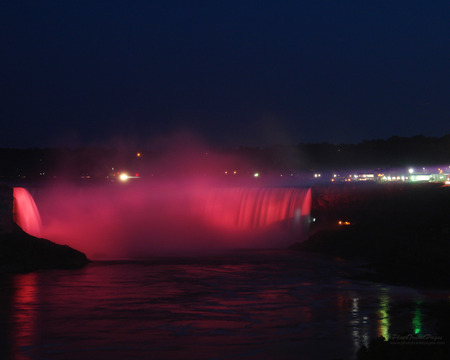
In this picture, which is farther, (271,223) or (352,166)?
(352,166)

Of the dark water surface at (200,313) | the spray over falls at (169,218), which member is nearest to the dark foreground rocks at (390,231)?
the dark water surface at (200,313)

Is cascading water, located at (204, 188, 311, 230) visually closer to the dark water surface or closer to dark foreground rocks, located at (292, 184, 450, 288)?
dark foreground rocks, located at (292, 184, 450, 288)

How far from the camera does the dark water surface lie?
17734 mm

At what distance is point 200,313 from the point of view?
72.7 feet


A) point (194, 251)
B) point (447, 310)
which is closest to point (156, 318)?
point (447, 310)

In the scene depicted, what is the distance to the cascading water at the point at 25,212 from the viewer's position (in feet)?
120

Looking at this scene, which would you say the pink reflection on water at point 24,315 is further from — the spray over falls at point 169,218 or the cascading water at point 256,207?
the cascading water at point 256,207

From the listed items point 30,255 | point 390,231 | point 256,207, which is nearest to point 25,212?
point 30,255

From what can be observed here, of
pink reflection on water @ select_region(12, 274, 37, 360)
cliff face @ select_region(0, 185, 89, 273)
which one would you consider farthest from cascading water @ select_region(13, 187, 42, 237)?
pink reflection on water @ select_region(12, 274, 37, 360)

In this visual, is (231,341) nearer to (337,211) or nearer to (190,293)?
(190,293)

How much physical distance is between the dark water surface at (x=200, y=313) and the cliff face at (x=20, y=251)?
0.96 m

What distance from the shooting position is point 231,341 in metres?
18.3

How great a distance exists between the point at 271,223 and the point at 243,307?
78.6 ft

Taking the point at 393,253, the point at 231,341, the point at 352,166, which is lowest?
the point at 231,341
